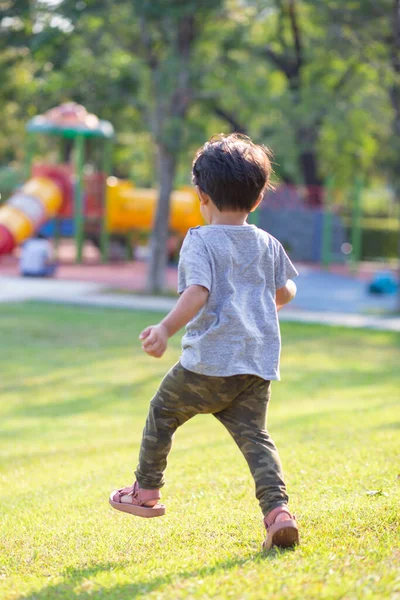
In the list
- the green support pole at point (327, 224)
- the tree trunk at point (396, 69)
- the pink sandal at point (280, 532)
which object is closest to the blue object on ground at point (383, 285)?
the tree trunk at point (396, 69)

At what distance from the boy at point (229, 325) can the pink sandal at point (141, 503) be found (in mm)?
115

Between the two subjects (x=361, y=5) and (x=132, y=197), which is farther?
(x=132, y=197)

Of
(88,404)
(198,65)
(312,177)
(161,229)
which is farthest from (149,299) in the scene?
(312,177)

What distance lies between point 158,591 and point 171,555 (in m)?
0.47

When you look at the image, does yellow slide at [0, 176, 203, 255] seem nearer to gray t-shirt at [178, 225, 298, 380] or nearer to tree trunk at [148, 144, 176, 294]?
tree trunk at [148, 144, 176, 294]

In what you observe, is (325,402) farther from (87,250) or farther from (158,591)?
(87,250)

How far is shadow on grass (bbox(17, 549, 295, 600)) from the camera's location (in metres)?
2.88

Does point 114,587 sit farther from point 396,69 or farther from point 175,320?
point 396,69

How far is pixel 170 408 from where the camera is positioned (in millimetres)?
3494

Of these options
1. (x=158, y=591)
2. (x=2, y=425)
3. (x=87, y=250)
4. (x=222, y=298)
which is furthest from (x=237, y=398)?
(x=87, y=250)

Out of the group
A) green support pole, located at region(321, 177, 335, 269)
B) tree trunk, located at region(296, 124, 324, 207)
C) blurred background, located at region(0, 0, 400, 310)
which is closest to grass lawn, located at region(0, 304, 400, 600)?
blurred background, located at region(0, 0, 400, 310)

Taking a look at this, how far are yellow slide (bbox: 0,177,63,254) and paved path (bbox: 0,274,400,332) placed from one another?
7.41ft

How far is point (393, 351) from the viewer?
13.0 meters

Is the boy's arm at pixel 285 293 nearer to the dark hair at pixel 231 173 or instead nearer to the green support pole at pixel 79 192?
the dark hair at pixel 231 173
